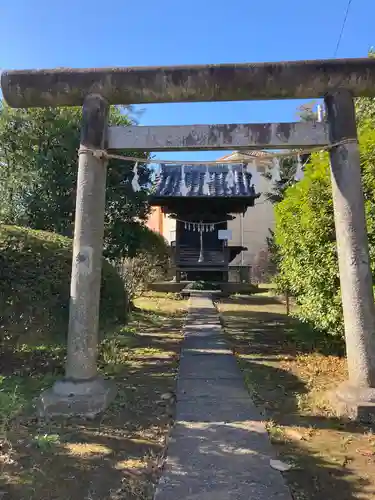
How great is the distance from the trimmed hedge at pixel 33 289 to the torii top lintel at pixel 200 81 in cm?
169

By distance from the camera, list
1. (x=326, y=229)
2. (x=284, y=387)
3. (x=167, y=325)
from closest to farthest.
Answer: (x=284, y=387), (x=326, y=229), (x=167, y=325)

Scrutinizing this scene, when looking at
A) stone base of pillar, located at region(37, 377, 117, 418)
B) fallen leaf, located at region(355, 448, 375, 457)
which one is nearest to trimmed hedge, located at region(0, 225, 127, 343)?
stone base of pillar, located at region(37, 377, 117, 418)

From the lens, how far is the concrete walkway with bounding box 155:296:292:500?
2473 millimetres

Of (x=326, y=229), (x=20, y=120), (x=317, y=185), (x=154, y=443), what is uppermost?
(x=20, y=120)

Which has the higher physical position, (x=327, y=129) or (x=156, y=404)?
(x=327, y=129)

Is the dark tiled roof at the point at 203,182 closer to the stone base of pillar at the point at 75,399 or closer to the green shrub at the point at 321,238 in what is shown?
the green shrub at the point at 321,238

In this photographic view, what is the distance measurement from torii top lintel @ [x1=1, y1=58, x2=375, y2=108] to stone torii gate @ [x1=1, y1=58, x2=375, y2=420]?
0.04 feet

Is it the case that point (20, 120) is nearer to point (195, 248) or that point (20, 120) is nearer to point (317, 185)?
point (317, 185)

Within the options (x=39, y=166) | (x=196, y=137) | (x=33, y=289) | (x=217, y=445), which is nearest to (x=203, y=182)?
(x=39, y=166)

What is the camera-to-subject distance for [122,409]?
13.5 ft

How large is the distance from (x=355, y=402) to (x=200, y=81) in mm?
3683

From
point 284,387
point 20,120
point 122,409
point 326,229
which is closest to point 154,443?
point 122,409

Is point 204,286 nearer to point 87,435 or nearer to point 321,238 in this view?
point 321,238

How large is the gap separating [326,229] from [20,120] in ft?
26.4
